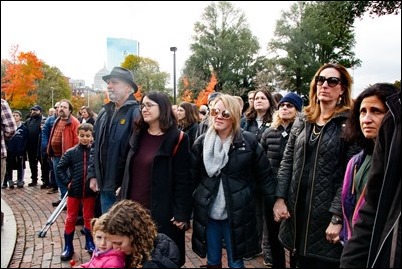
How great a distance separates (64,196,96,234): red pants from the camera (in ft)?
13.2

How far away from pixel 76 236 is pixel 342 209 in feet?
11.9

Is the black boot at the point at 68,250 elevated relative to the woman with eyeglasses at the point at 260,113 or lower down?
lower down

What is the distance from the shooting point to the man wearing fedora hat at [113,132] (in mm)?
3248

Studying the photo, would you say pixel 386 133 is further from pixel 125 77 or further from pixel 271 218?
pixel 125 77

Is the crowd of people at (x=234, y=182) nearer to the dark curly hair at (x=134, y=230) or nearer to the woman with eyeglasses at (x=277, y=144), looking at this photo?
the dark curly hair at (x=134, y=230)

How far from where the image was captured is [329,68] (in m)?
2.37

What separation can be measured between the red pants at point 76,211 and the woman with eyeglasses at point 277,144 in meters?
1.97

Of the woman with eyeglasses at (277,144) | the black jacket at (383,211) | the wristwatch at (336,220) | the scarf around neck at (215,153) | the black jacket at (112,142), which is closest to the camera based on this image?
the black jacket at (383,211)

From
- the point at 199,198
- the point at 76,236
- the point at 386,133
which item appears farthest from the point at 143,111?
the point at 76,236

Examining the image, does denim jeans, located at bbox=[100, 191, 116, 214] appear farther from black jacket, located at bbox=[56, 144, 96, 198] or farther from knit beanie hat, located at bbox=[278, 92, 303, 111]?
knit beanie hat, located at bbox=[278, 92, 303, 111]

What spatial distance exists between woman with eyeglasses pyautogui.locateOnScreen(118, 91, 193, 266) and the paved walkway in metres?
0.46

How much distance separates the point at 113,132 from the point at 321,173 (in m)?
1.85

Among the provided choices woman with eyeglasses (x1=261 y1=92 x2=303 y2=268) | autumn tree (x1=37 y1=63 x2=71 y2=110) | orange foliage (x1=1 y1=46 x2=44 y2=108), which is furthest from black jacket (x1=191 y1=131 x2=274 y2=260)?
autumn tree (x1=37 y1=63 x2=71 y2=110)

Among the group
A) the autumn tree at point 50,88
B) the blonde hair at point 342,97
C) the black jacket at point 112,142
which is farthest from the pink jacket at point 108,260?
the autumn tree at point 50,88
